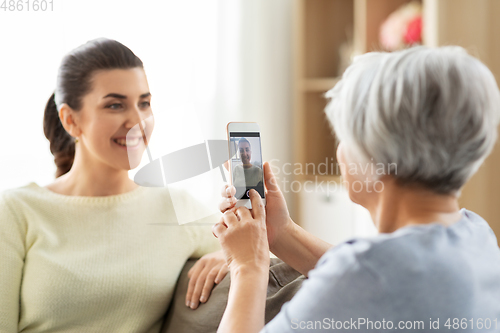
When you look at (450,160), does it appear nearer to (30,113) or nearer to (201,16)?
(30,113)

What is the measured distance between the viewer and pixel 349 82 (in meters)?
0.68

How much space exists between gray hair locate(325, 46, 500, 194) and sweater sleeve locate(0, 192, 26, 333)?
88 cm

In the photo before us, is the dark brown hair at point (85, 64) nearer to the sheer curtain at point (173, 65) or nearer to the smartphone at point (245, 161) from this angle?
the sheer curtain at point (173, 65)

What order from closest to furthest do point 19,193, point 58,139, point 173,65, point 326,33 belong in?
1. point 19,193
2. point 58,139
3. point 173,65
4. point 326,33

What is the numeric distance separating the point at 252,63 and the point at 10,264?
2025mm

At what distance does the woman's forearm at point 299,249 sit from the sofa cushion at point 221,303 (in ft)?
0.13

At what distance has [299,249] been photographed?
38.8 inches

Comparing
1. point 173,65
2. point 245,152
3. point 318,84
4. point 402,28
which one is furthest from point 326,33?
point 245,152

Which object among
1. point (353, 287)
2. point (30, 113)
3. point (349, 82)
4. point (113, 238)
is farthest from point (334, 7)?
point (353, 287)

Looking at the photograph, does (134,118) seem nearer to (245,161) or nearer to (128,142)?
(128,142)

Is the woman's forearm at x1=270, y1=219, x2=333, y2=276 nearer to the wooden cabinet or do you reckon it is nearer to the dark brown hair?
the dark brown hair

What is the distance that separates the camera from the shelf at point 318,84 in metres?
2.78

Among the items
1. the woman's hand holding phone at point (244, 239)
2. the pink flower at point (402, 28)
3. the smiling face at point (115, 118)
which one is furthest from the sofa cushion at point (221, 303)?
the pink flower at point (402, 28)

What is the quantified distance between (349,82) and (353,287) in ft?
0.95
